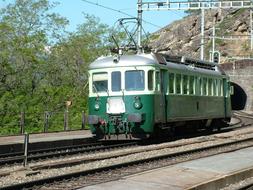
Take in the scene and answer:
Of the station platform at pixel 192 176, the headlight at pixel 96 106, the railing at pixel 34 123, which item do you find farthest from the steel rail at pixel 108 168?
the railing at pixel 34 123

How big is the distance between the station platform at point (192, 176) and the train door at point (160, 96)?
5.03 m

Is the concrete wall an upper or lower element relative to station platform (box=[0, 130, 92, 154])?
upper

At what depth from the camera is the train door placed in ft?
66.0

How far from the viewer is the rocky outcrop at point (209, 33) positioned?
96500 mm

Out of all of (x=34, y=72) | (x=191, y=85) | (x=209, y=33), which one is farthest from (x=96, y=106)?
(x=209, y=33)

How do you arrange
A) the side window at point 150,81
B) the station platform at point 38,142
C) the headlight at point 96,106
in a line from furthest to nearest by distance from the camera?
the headlight at point 96,106, the side window at point 150,81, the station platform at point 38,142

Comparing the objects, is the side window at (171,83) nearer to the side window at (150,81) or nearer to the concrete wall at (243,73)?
the side window at (150,81)

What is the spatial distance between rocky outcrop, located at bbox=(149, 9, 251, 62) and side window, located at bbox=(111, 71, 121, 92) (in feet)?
230

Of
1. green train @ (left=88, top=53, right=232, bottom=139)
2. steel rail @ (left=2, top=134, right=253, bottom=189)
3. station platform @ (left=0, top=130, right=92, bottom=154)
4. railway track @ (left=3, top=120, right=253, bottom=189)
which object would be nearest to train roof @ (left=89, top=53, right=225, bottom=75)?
green train @ (left=88, top=53, right=232, bottom=139)

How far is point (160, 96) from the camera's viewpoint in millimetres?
20391

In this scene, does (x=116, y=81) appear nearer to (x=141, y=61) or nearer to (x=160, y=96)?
(x=141, y=61)

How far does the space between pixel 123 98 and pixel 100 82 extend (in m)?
1.20

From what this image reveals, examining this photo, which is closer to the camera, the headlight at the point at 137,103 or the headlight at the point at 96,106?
the headlight at the point at 137,103

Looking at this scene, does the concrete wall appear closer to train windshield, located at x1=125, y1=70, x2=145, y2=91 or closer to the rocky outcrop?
the rocky outcrop
